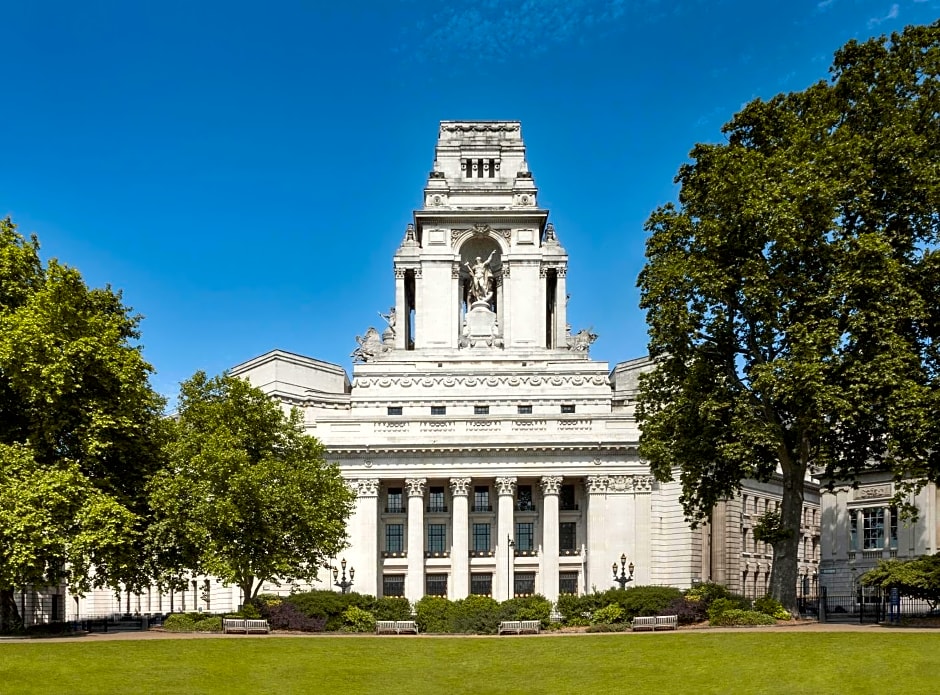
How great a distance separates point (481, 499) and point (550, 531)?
20.0 feet

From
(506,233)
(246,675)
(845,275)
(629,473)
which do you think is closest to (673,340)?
(845,275)

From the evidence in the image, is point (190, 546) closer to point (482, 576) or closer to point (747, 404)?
point (747, 404)

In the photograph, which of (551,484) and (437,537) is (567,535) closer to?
(551,484)

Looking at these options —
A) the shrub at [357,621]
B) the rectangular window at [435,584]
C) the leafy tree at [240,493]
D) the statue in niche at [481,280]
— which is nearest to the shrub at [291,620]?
the shrub at [357,621]

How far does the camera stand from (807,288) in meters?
44.8

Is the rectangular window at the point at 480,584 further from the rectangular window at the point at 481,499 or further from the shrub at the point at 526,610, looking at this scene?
the shrub at the point at 526,610

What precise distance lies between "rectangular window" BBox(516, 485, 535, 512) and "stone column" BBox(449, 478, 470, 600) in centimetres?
432

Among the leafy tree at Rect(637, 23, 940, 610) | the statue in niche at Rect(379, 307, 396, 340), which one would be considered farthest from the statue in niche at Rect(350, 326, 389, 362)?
the leafy tree at Rect(637, 23, 940, 610)

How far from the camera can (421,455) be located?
81.6 meters

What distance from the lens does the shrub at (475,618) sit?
2007 inches

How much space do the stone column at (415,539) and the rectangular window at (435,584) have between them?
1350 mm

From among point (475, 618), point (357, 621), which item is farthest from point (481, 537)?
point (475, 618)

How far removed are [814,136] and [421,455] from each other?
140 ft

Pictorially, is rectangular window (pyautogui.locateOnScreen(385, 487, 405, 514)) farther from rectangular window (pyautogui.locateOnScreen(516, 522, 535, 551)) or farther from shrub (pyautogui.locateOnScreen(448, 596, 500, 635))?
shrub (pyautogui.locateOnScreen(448, 596, 500, 635))
